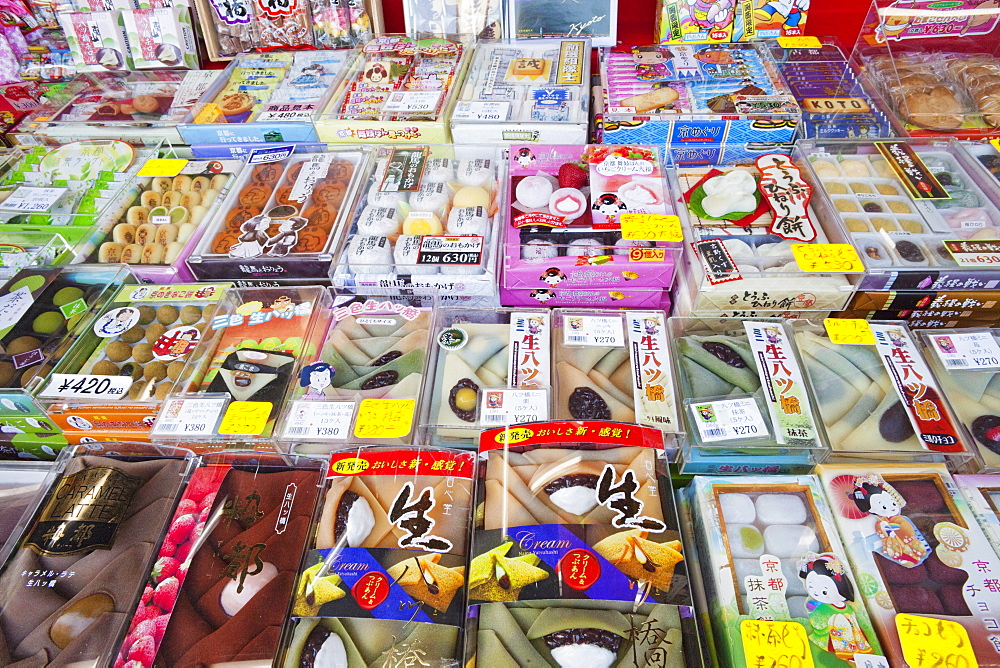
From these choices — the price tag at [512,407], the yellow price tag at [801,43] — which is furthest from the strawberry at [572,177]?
the yellow price tag at [801,43]

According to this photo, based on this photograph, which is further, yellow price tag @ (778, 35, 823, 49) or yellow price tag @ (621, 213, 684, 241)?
yellow price tag @ (778, 35, 823, 49)

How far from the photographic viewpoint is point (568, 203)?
7.84 feet

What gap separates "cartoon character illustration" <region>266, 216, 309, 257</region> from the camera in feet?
7.70

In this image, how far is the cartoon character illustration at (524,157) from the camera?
2639 millimetres

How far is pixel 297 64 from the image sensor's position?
11.0ft

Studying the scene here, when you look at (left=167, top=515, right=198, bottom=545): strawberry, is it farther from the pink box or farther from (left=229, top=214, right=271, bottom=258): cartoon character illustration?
the pink box

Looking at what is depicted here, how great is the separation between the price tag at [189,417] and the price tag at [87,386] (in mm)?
254

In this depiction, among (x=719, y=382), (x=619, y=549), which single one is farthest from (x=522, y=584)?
(x=719, y=382)

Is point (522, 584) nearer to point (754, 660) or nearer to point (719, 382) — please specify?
point (754, 660)

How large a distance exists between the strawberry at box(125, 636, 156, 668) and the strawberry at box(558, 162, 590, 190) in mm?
2143

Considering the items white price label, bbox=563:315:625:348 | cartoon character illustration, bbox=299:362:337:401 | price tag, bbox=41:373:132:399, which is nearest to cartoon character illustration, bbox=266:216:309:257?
cartoon character illustration, bbox=299:362:337:401

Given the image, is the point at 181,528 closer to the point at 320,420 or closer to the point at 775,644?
the point at 320,420

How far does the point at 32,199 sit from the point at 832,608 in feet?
11.8

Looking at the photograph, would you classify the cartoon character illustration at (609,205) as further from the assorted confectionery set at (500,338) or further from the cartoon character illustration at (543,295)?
the cartoon character illustration at (543,295)
